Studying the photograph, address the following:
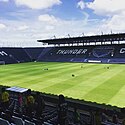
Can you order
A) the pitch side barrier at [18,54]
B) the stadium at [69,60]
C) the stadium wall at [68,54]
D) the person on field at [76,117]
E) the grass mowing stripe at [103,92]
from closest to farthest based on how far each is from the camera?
the person on field at [76,117]
the grass mowing stripe at [103,92]
the stadium at [69,60]
the stadium wall at [68,54]
the pitch side barrier at [18,54]

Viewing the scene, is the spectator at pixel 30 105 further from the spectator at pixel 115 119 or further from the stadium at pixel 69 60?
the stadium at pixel 69 60

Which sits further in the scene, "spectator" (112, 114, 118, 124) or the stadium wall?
the stadium wall

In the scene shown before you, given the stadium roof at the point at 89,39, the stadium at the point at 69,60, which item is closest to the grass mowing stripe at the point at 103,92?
the stadium at the point at 69,60

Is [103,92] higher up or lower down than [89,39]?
lower down

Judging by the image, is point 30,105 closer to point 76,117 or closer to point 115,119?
point 76,117

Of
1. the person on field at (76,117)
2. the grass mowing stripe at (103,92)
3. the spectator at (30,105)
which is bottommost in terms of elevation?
the grass mowing stripe at (103,92)

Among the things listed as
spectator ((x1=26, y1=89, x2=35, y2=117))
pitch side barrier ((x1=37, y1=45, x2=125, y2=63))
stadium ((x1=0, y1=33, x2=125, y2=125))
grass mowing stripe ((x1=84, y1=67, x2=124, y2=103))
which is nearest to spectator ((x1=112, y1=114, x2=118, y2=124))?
spectator ((x1=26, y1=89, x2=35, y2=117))

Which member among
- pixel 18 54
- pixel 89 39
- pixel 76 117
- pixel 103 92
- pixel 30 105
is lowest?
pixel 103 92

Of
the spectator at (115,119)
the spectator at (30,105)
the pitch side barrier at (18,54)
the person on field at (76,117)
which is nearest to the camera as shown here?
the spectator at (115,119)

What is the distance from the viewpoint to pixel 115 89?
24922 mm

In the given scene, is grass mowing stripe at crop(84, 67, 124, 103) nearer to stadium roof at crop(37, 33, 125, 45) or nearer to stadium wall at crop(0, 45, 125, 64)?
stadium wall at crop(0, 45, 125, 64)

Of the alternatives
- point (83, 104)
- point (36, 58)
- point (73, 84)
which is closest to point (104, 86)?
point (73, 84)

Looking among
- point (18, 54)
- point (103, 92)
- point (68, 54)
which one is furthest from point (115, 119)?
point (18, 54)

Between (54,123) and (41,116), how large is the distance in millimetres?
848
